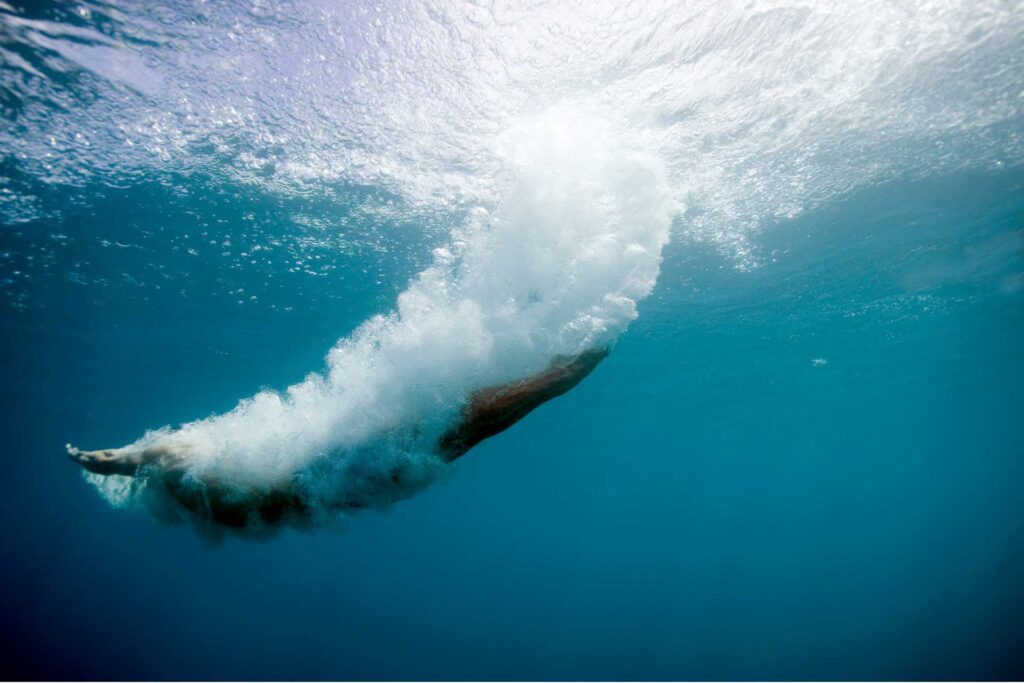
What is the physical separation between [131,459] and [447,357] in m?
3.66

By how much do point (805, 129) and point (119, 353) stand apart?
27608 millimetres

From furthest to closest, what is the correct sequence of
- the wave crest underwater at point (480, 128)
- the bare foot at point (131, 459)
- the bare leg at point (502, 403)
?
the wave crest underwater at point (480, 128) < the bare foot at point (131, 459) < the bare leg at point (502, 403)

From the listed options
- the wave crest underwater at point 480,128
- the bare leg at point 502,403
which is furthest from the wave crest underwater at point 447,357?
the bare leg at point 502,403

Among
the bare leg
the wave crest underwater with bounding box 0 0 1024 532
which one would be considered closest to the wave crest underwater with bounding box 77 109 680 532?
the wave crest underwater with bounding box 0 0 1024 532

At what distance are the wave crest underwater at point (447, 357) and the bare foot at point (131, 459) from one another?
4.7 inches

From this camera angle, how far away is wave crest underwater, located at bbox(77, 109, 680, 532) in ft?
15.5

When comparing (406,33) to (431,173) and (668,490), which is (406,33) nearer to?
A: (431,173)

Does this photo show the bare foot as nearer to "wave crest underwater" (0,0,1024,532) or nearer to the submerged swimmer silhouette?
the submerged swimmer silhouette

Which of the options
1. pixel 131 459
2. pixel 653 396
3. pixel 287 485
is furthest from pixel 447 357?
pixel 653 396

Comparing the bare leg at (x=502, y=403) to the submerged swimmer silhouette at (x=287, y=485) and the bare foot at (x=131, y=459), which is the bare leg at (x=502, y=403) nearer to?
the submerged swimmer silhouette at (x=287, y=485)

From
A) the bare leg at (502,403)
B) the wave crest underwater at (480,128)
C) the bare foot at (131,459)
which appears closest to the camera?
the bare leg at (502,403)

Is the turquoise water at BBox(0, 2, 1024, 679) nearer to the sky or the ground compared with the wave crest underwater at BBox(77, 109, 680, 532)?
nearer to the sky

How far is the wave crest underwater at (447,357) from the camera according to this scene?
472 centimetres

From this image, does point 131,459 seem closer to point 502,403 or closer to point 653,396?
point 502,403
